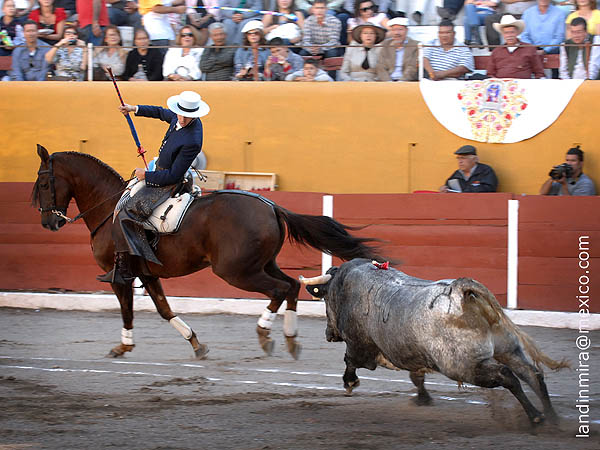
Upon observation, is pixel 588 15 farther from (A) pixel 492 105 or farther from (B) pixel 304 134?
(B) pixel 304 134

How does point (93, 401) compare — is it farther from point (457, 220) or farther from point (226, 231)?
point (457, 220)

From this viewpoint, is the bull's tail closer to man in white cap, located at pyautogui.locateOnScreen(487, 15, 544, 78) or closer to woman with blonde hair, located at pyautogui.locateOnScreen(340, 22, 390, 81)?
man in white cap, located at pyautogui.locateOnScreen(487, 15, 544, 78)

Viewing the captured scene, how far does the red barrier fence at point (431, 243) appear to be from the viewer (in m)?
8.72

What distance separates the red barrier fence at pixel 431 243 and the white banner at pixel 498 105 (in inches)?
39.6

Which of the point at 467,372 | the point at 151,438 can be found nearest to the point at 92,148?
the point at 151,438

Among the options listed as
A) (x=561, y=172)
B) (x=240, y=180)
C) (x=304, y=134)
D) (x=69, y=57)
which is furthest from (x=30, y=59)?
(x=561, y=172)

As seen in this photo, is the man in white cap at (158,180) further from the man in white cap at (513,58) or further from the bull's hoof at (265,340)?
the man in white cap at (513,58)

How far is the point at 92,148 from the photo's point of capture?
10.9 meters

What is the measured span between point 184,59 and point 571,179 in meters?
4.70

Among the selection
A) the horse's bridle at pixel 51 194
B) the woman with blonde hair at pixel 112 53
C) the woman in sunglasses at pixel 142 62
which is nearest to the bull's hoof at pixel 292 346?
the horse's bridle at pixel 51 194

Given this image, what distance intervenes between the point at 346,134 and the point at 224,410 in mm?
5674

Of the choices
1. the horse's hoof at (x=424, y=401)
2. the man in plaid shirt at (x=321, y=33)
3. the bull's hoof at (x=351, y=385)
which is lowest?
the horse's hoof at (x=424, y=401)

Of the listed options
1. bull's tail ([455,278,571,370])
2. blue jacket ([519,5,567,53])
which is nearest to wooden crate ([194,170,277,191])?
blue jacket ([519,5,567,53])

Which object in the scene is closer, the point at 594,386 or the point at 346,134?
the point at 594,386
